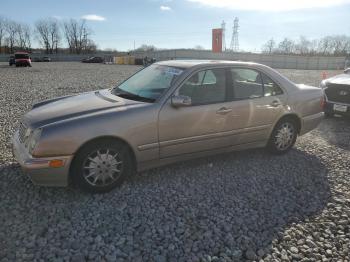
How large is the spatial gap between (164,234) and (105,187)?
1.06m

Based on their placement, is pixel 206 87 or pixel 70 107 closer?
pixel 70 107

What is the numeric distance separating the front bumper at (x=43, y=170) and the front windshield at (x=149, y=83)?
127 centimetres

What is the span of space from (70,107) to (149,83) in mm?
1123

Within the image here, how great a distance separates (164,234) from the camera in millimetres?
2992

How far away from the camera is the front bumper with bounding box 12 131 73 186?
10.7 ft

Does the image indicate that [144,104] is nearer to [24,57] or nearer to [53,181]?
[53,181]

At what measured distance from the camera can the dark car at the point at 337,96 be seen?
7262 mm

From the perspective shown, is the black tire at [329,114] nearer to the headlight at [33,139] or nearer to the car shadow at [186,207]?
the car shadow at [186,207]

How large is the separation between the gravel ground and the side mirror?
40.9 inches

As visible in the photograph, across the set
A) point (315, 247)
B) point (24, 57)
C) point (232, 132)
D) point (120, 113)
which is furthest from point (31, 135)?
point (24, 57)

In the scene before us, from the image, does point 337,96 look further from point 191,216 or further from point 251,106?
point 191,216

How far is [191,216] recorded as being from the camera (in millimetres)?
3309

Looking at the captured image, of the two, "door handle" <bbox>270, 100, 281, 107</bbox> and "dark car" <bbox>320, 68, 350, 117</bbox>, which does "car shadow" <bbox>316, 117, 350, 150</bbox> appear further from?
"door handle" <bbox>270, 100, 281, 107</bbox>

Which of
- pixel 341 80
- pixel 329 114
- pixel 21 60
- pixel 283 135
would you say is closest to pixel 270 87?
pixel 283 135
